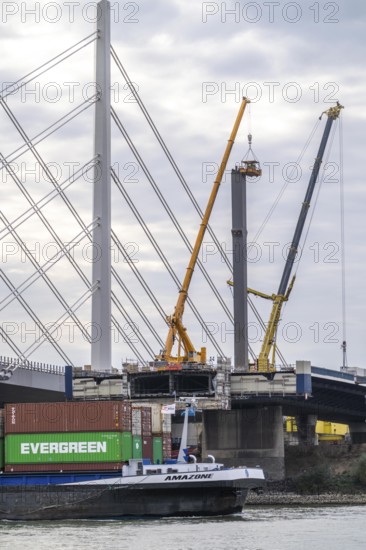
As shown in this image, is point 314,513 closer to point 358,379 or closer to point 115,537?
point 115,537

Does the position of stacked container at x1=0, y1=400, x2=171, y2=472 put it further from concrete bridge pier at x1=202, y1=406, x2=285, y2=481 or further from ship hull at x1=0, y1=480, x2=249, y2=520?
concrete bridge pier at x1=202, y1=406, x2=285, y2=481

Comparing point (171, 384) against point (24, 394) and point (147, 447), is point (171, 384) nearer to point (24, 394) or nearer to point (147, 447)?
point (24, 394)

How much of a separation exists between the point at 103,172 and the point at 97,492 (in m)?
32.4

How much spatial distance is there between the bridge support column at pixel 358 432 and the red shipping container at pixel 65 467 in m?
76.4

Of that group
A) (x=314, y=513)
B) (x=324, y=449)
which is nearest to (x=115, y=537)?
(x=314, y=513)

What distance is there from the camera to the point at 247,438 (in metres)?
106

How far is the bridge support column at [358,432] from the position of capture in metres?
138

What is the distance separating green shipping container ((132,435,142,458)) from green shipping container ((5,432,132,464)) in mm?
553

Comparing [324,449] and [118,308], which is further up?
[118,308]

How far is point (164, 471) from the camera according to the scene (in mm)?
64875

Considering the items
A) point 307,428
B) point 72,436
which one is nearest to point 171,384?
point 307,428

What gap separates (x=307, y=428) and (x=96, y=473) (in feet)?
208

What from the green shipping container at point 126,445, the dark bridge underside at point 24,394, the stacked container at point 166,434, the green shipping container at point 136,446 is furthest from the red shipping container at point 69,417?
the dark bridge underside at point 24,394

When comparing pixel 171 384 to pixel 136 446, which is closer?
pixel 136 446
